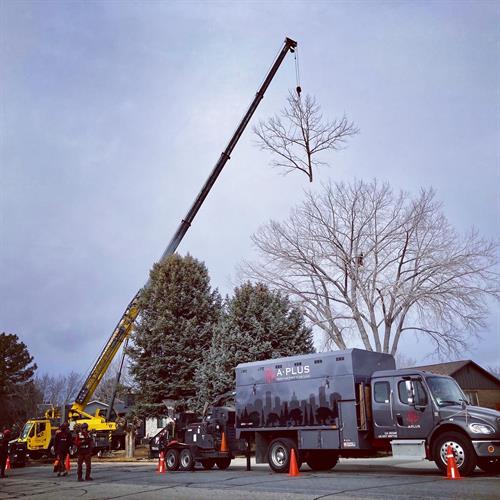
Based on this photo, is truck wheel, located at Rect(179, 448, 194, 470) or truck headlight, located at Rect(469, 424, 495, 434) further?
truck wheel, located at Rect(179, 448, 194, 470)

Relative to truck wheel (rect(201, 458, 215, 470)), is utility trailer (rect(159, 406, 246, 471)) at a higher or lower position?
higher

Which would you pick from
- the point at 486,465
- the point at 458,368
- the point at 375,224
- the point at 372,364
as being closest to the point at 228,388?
the point at 375,224

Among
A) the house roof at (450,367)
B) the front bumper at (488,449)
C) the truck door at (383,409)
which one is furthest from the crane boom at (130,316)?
the house roof at (450,367)

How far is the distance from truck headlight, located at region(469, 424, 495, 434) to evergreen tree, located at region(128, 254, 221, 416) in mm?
23233

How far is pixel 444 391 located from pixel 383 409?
167cm

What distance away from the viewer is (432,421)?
42.0 feet

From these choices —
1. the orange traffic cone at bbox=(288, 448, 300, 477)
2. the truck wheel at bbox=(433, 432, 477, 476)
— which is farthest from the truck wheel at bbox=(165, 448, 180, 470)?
the truck wheel at bbox=(433, 432, 477, 476)

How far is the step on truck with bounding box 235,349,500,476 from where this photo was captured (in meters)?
12.1

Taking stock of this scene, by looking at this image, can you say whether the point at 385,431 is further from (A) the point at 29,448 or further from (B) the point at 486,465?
(A) the point at 29,448

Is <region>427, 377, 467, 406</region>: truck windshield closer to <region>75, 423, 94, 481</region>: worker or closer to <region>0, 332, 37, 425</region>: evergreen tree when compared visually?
<region>75, 423, 94, 481</region>: worker

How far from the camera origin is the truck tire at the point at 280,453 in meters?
15.4

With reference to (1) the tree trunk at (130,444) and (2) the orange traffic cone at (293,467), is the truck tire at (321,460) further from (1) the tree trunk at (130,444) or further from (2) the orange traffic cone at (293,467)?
(1) the tree trunk at (130,444)

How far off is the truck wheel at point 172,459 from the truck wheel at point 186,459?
6.9 inches

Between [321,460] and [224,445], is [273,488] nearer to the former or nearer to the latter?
[321,460]
